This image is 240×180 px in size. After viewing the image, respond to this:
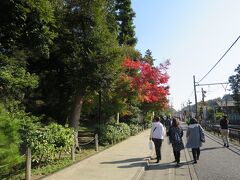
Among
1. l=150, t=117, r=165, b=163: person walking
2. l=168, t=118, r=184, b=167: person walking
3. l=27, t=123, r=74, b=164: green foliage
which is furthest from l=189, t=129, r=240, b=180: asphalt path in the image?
l=27, t=123, r=74, b=164: green foliage

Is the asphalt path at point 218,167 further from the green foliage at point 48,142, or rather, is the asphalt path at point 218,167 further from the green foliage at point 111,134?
the green foliage at point 111,134

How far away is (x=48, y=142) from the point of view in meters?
12.0

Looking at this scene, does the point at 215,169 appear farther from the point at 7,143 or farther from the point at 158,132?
the point at 7,143

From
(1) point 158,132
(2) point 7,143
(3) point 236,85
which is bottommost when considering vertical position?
(2) point 7,143

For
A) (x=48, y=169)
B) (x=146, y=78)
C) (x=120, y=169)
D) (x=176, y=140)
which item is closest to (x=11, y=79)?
(x=48, y=169)

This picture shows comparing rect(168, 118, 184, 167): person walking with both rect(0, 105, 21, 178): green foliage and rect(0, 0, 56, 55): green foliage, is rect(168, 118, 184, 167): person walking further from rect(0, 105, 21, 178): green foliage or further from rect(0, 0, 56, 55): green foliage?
rect(0, 105, 21, 178): green foliage

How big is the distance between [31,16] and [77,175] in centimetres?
620

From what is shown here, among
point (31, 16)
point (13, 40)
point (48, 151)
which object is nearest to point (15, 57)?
point (13, 40)

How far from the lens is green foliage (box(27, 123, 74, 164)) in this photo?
11.4 m

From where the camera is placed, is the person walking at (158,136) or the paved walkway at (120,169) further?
the person walking at (158,136)

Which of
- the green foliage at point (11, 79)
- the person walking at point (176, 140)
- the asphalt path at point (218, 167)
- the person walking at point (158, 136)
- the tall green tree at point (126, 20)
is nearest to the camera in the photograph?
the asphalt path at point (218, 167)

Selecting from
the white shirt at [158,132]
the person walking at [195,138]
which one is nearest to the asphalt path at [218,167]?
the person walking at [195,138]

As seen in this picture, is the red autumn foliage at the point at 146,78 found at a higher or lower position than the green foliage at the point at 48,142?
higher

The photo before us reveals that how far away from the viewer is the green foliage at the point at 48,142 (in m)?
11.4
